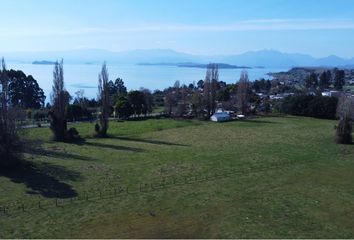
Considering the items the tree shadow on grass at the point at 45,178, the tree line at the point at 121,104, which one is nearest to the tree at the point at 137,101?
the tree line at the point at 121,104

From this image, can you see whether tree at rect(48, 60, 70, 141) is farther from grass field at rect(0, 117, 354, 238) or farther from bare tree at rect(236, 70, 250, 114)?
bare tree at rect(236, 70, 250, 114)

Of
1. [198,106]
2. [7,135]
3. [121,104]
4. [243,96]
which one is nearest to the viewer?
[7,135]

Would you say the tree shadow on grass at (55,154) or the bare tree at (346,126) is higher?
the bare tree at (346,126)

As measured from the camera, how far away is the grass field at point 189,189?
49.2ft

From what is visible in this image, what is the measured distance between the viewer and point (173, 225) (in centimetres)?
1523

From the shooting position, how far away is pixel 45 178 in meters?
22.1

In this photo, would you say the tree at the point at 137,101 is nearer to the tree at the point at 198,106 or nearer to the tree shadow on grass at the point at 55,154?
the tree at the point at 198,106

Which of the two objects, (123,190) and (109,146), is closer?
(123,190)

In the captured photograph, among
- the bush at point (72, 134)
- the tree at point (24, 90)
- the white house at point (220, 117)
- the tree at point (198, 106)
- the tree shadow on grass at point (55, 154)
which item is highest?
the tree at point (24, 90)

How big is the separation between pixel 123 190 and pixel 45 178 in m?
5.09

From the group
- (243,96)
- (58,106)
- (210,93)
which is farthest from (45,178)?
(243,96)

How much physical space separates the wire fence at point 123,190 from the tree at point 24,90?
151ft

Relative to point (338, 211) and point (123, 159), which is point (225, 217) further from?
point (123, 159)

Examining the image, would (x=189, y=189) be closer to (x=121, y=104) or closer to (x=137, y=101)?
(x=121, y=104)
